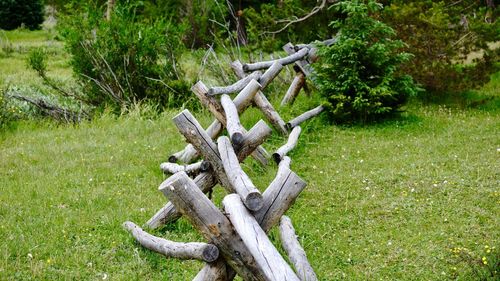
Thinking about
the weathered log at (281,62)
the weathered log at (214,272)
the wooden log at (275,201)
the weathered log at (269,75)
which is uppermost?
the wooden log at (275,201)

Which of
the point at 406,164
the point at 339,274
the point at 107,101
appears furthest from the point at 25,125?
the point at 339,274

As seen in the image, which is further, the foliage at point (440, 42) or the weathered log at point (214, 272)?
the foliage at point (440, 42)

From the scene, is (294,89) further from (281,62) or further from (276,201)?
(276,201)

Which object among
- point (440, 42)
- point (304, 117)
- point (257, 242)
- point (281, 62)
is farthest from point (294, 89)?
point (257, 242)

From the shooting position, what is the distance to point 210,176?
17.9 feet

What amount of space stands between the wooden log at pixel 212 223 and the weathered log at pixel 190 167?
1.78 metres

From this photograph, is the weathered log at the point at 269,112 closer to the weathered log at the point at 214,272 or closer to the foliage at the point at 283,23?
the foliage at the point at 283,23

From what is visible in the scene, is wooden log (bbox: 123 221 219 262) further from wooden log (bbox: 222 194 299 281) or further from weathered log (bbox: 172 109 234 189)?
weathered log (bbox: 172 109 234 189)

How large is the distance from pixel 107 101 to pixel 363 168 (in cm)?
636

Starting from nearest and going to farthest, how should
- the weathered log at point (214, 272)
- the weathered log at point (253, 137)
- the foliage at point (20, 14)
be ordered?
the weathered log at point (214, 272), the weathered log at point (253, 137), the foliage at point (20, 14)

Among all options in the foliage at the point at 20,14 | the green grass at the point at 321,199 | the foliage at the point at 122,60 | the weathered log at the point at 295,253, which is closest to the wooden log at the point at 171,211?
the green grass at the point at 321,199

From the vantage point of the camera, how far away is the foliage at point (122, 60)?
38.0 feet

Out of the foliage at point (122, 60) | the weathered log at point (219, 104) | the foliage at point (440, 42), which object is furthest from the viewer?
the foliage at point (122, 60)

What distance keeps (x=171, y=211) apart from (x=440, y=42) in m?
6.88
